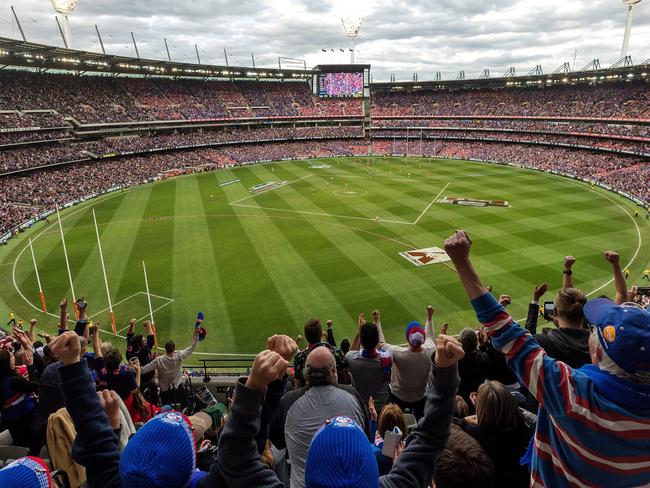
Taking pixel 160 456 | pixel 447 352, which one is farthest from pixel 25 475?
pixel 447 352

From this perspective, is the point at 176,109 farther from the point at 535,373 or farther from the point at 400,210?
the point at 535,373

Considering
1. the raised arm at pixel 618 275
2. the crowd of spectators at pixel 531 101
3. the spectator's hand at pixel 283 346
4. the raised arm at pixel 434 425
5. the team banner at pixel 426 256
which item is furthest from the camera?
the crowd of spectators at pixel 531 101

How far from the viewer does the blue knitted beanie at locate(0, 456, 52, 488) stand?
2742 millimetres

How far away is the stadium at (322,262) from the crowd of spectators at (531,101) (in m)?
0.60

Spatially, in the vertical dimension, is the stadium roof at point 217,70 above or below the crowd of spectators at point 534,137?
above

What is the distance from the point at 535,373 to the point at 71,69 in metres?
84.9

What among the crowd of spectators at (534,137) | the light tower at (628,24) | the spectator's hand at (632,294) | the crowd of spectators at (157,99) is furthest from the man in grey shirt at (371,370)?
the light tower at (628,24)

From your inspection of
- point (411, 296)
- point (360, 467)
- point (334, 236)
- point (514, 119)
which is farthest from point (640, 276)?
point (514, 119)

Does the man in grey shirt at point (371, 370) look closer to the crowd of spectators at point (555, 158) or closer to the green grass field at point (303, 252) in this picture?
the green grass field at point (303, 252)

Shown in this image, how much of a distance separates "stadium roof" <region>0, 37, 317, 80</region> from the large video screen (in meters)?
9.66

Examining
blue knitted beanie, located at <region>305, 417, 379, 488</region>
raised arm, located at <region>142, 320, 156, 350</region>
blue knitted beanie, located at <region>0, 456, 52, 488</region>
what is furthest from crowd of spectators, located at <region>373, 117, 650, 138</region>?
blue knitted beanie, located at <region>0, 456, 52, 488</region>

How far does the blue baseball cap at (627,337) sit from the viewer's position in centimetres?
255

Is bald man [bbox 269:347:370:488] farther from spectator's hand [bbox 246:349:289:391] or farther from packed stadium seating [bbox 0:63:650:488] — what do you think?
spectator's hand [bbox 246:349:289:391]

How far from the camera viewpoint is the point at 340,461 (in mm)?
2264
